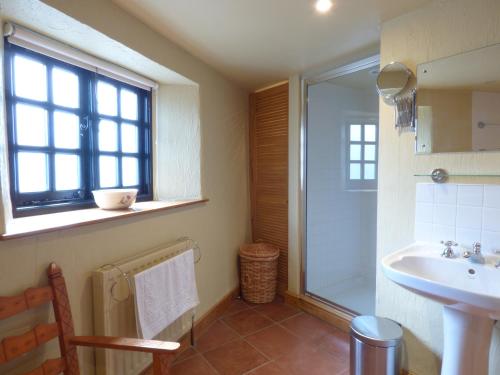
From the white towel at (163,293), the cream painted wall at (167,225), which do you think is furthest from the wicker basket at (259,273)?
the white towel at (163,293)

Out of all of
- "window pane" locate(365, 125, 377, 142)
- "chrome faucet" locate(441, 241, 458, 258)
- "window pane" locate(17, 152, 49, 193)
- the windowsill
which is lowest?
"chrome faucet" locate(441, 241, 458, 258)

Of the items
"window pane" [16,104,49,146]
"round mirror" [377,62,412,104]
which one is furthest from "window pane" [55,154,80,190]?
"round mirror" [377,62,412,104]

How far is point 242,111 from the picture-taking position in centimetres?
270

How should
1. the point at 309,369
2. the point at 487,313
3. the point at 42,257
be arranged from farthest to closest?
1. the point at 309,369
2. the point at 42,257
3. the point at 487,313

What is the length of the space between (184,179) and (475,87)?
1.81 m

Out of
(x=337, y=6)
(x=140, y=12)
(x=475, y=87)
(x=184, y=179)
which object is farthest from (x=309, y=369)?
(x=140, y=12)

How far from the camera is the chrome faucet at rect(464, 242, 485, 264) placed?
3.97 ft

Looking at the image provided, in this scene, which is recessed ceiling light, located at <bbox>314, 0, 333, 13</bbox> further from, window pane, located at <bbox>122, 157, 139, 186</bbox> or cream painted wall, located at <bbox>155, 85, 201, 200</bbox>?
window pane, located at <bbox>122, 157, 139, 186</bbox>

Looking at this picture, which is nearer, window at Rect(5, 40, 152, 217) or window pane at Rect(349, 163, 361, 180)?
window at Rect(5, 40, 152, 217)

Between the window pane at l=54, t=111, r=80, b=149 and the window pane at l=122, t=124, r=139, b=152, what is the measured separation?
0.33 m

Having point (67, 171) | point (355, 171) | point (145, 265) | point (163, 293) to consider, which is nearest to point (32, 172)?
point (67, 171)

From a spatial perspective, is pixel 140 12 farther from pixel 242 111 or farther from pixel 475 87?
pixel 475 87

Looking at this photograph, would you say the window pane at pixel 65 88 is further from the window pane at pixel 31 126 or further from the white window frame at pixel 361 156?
the white window frame at pixel 361 156

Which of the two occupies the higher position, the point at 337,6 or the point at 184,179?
the point at 337,6
